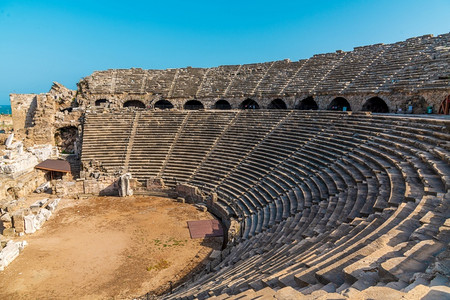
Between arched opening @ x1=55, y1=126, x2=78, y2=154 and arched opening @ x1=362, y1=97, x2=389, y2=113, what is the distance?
88.2 feet

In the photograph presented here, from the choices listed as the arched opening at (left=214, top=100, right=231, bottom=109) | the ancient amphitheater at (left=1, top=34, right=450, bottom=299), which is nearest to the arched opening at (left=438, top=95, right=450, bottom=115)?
the ancient amphitheater at (left=1, top=34, right=450, bottom=299)

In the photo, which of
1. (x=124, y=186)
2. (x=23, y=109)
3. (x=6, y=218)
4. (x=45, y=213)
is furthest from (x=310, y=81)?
(x=23, y=109)

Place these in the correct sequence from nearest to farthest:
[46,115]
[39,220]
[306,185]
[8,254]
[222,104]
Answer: [8,254] < [306,185] < [39,220] < [46,115] < [222,104]

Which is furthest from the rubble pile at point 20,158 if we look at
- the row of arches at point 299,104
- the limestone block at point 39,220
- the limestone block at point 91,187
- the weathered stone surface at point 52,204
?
the row of arches at point 299,104

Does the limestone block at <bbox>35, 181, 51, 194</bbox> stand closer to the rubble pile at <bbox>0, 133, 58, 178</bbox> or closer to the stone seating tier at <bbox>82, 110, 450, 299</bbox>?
the rubble pile at <bbox>0, 133, 58, 178</bbox>

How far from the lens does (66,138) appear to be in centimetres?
2756

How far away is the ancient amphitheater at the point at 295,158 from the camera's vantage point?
4887 millimetres

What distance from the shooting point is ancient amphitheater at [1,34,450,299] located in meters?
4.89

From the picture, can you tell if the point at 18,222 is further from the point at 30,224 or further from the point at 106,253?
the point at 106,253

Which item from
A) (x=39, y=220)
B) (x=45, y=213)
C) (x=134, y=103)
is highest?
(x=134, y=103)

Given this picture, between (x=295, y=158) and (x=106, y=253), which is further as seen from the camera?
(x=295, y=158)

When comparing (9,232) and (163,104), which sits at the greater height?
(163,104)

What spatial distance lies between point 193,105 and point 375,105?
19302 mm

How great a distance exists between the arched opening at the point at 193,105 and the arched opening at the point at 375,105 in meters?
17.5
